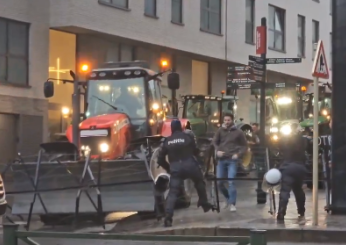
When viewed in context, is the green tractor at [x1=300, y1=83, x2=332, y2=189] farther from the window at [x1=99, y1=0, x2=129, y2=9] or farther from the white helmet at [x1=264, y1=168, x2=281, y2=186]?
the window at [x1=99, y1=0, x2=129, y2=9]

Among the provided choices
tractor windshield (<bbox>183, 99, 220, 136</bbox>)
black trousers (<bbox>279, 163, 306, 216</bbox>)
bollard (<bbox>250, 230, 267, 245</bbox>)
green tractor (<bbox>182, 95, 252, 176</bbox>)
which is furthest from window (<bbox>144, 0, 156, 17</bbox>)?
bollard (<bbox>250, 230, 267, 245</bbox>)

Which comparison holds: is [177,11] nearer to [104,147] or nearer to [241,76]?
[241,76]

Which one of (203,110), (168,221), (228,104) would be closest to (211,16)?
(228,104)

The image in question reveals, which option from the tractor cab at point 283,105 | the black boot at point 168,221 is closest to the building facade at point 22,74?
the tractor cab at point 283,105

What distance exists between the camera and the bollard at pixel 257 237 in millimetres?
5000

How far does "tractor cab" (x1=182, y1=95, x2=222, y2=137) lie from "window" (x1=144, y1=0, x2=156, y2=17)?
13.2ft

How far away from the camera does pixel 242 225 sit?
11266mm

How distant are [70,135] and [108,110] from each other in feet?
3.52

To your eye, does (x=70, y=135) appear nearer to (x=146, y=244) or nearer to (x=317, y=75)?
(x=317, y=75)

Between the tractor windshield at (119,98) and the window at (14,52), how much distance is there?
25.3ft

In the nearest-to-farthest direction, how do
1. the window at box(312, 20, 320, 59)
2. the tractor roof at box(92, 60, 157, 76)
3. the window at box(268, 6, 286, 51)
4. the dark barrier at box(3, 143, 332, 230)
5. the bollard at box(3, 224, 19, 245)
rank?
the bollard at box(3, 224, 19, 245) → the dark barrier at box(3, 143, 332, 230) → the tractor roof at box(92, 60, 157, 76) → the window at box(268, 6, 286, 51) → the window at box(312, 20, 320, 59)

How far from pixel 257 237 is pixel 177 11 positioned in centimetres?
2547

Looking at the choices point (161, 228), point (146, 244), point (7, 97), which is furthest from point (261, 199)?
point (7, 97)

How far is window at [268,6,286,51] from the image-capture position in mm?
36094
